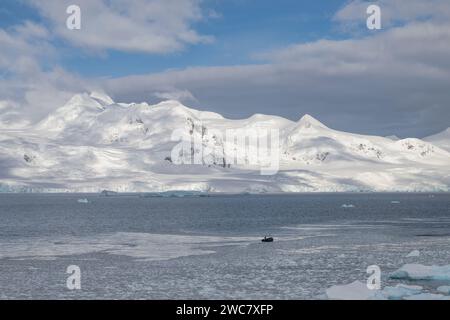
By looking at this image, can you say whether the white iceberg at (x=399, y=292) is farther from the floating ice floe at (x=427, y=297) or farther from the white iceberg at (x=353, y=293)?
the white iceberg at (x=353, y=293)

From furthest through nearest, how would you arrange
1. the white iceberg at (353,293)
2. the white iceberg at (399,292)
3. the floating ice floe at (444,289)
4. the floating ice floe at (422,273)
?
the floating ice floe at (422,273) → the floating ice floe at (444,289) → the white iceberg at (399,292) → the white iceberg at (353,293)

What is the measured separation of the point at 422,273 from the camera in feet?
165

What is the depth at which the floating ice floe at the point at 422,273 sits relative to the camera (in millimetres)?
49906

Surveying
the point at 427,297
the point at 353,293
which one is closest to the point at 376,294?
the point at 353,293

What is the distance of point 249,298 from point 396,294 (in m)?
10.2

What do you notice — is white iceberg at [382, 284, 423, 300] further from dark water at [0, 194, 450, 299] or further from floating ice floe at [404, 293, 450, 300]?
dark water at [0, 194, 450, 299]

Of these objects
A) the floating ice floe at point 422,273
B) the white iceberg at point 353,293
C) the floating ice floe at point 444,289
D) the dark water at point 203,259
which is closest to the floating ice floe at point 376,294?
the white iceberg at point 353,293

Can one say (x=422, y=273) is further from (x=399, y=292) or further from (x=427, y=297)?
(x=427, y=297)

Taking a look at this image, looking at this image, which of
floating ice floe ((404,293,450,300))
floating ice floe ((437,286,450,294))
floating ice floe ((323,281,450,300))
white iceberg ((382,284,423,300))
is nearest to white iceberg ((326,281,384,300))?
floating ice floe ((323,281,450,300))

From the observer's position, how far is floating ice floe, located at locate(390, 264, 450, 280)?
49.9 meters

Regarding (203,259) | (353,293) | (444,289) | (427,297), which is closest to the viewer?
(427,297)

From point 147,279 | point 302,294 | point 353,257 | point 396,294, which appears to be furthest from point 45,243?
point 396,294
